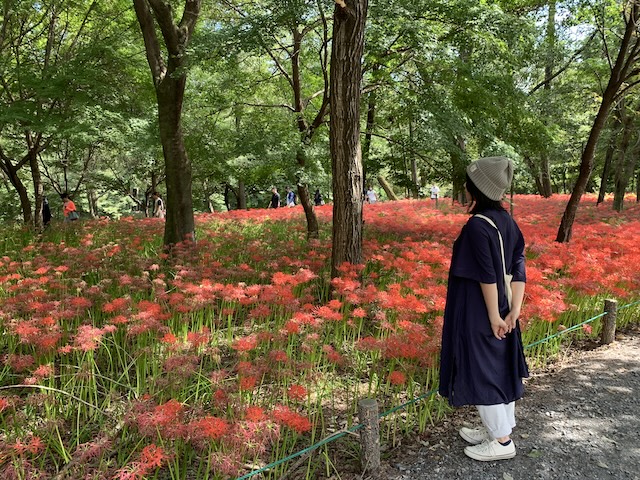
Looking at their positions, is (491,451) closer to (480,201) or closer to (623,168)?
(480,201)

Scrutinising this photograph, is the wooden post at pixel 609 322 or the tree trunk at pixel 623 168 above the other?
the tree trunk at pixel 623 168

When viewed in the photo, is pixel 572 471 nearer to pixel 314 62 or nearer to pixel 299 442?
pixel 299 442

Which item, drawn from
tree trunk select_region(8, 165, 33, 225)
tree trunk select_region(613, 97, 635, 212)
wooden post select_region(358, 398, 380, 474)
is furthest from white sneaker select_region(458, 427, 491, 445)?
tree trunk select_region(613, 97, 635, 212)

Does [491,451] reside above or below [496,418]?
below

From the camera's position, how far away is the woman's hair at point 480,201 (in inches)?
104

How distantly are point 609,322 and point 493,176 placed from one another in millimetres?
3680

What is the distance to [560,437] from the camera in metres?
3.29

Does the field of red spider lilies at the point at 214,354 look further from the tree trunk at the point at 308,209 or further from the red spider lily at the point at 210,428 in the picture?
the tree trunk at the point at 308,209

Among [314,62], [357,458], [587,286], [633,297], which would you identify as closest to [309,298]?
[357,458]

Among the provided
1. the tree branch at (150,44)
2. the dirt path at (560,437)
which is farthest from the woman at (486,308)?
the tree branch at (150,44)

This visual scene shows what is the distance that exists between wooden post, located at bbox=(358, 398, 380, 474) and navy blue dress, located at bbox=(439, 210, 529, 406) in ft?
1.77

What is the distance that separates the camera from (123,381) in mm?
3885

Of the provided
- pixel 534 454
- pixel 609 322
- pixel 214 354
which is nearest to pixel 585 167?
pixel 609 322

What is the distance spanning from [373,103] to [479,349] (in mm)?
7472
